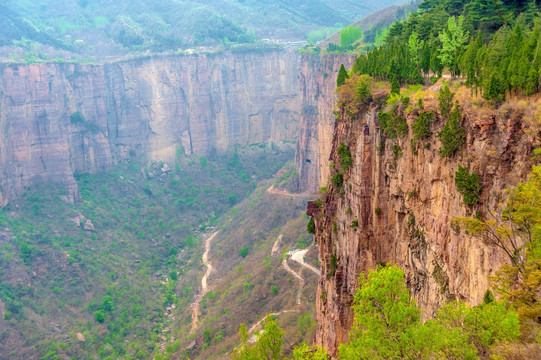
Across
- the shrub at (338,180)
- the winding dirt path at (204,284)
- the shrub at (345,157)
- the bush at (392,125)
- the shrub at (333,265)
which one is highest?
the bush at (392,125)

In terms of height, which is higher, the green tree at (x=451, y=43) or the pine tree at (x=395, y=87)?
the green tree at (x=451, y=43)

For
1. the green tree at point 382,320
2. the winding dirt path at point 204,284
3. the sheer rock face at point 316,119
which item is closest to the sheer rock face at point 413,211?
the green tree at point 382,320

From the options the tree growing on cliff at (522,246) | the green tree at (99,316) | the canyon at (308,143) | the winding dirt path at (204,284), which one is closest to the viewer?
the tree growing on cliff at (522,246)

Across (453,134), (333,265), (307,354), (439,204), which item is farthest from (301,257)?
(453,134)

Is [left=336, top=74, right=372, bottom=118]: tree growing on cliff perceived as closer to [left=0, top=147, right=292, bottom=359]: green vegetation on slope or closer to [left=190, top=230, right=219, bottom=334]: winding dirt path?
[left=190, top=230, right=219, bottom=334]: winding dirt path

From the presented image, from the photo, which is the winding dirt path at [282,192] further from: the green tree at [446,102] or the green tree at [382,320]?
the green tree at [382,320]

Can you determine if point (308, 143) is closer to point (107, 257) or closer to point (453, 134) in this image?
point (107, 257)

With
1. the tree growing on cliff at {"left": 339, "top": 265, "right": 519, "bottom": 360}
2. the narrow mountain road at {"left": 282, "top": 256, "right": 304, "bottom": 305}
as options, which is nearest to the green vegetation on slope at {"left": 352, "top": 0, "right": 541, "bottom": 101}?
the tree growing on cliff at {"left": 339, "top": 265, "right": 519, "bottom": 360}
